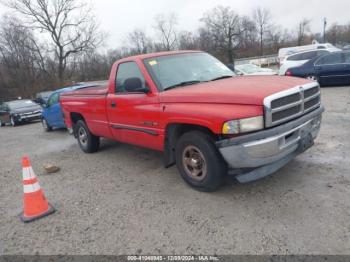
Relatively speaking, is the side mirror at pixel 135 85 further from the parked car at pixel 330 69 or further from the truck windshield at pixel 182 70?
the parked car at pixel 330 69

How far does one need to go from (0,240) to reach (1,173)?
3148 mm

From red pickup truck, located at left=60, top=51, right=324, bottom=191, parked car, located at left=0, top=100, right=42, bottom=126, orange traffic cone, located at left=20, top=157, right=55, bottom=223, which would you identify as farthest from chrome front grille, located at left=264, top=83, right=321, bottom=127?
parked car, located at left=0, top=100, right=42, bottom=126

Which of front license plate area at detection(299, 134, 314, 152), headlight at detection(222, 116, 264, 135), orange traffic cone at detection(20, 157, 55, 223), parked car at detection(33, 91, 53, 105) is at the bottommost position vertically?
orange traffic cone at detection(20, 157, 55, 223)

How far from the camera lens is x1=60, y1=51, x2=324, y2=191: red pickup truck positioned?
3.24 m

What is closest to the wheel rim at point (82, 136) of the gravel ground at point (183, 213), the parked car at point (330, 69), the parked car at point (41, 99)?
the gravel ground at point (183, 213)

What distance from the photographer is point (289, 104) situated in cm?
344

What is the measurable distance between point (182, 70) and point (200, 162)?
156 cm

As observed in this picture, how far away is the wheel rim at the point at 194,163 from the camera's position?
3799 mm

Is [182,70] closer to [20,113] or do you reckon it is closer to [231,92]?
[231,92]

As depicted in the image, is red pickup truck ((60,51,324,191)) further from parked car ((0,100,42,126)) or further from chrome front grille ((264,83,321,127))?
parked car ((0,100,42,126))

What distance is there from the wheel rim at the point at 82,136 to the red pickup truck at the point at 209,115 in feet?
5.43

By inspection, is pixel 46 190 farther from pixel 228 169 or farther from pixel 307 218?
pixel 307 218

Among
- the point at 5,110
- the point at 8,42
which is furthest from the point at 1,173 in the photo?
the point at 8,42

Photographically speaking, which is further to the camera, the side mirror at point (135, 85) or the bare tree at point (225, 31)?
the bare tree at point (225, 31)
